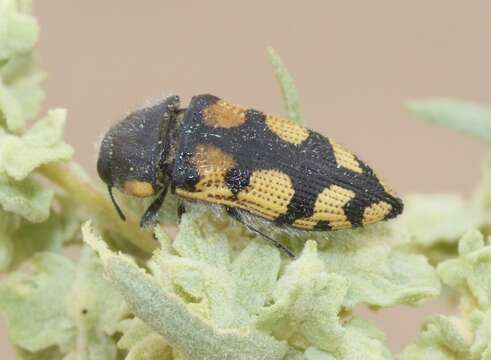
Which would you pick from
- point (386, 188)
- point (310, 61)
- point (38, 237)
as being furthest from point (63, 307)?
point (310, 61)

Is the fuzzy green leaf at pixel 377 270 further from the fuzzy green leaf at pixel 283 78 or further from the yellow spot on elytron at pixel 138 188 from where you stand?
the yellow spot on elytron at pixel 138 188

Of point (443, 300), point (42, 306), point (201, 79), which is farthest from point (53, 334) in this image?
point (201, 79)

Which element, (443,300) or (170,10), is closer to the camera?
(443,300)

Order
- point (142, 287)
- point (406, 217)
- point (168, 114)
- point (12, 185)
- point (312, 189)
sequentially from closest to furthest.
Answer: point (142, 287) → point (12, 185) → point (312, 189) → point (168, 114) → point (406, 217)

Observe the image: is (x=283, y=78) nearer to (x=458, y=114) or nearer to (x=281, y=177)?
(x=281, y=177)

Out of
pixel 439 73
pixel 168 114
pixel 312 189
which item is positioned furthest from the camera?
pixel 439 73

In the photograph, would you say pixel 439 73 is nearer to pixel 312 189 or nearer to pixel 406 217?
pixel 406 217
